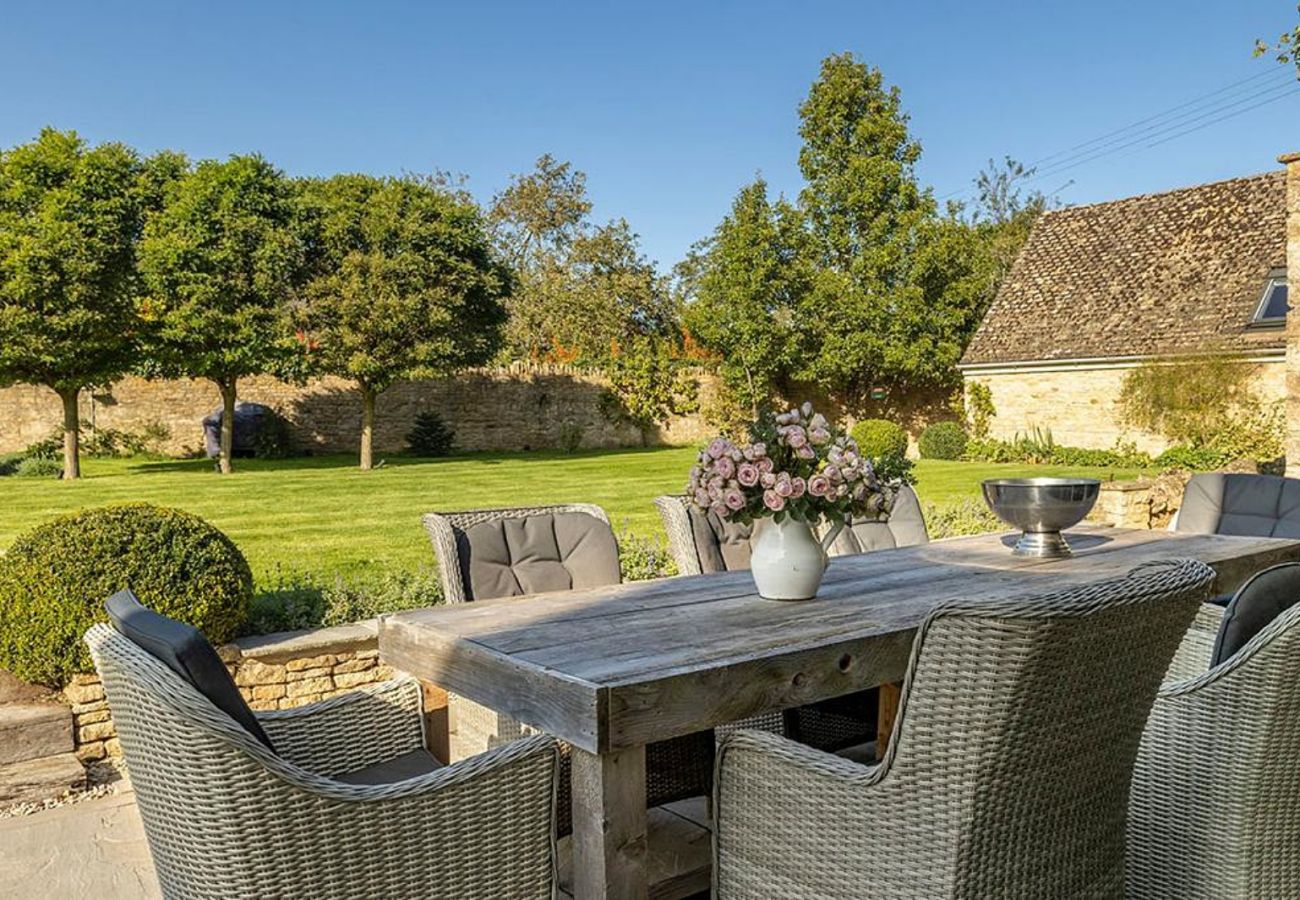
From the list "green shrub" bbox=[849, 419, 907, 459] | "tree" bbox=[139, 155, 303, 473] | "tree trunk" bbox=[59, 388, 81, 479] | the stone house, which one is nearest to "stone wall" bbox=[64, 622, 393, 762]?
"tree" bbox=[139, 155, 303, 473]

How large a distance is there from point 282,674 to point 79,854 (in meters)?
0.94

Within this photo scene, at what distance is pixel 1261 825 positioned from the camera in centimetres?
191

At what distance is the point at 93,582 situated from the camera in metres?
3.58

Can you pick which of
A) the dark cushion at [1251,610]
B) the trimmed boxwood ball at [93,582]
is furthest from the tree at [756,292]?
the dark cushion at [1251,610]

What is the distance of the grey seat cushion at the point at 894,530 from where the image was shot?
427 cm

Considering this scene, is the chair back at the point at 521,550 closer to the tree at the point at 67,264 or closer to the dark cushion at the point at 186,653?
the dark cushion at the point at 186,653

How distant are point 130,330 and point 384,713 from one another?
1343 centimetres

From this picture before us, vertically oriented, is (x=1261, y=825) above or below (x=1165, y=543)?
below

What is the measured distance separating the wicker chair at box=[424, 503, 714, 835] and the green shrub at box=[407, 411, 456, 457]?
52.4 feet

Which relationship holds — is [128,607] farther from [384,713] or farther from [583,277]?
[583,277]

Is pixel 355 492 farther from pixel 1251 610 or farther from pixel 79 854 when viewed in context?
pixel 1251 610

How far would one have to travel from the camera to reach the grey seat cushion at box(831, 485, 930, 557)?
427cm

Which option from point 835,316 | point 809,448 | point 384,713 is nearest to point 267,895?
point 384,713

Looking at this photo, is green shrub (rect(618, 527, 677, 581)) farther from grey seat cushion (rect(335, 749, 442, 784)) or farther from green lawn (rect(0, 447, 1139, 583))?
grey seat cushion (rect(335, 749, 442, 784))
